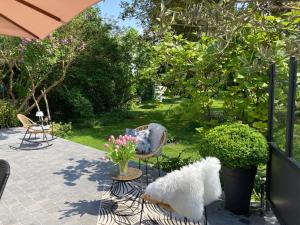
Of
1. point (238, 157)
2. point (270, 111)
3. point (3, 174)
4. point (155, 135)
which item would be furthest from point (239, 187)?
point (3, 174)

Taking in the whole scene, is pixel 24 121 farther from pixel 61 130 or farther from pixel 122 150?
pixel 122 150

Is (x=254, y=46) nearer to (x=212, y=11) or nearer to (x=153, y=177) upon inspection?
(x=212, y=11)

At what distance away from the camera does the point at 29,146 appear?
8.23 metres

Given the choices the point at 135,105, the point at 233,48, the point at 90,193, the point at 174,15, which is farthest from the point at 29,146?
the point at 135,105

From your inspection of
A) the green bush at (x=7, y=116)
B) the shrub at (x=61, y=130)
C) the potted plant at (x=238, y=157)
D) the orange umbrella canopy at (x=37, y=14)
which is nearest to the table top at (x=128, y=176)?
the potted plant at (x=238, y=157)

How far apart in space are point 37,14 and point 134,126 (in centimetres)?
968

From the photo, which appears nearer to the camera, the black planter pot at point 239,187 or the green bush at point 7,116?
the black planter pot at point 239,187

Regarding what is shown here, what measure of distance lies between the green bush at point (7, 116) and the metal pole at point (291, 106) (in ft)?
30.2

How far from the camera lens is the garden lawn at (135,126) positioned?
8.83 metres

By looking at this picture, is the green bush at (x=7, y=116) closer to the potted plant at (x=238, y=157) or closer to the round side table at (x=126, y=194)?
the round side table at (x=126, y=194)

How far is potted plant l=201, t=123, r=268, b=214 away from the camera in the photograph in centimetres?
407

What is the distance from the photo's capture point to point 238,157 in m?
4.04

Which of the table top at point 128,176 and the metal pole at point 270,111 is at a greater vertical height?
the metal pole at point 270,111

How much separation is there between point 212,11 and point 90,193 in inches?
137
